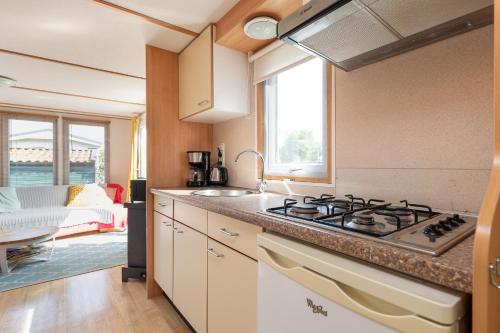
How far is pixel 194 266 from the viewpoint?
148cm

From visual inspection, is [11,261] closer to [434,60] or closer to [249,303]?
[249,303]

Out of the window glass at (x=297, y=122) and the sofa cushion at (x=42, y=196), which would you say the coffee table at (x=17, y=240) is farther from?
the window glass at (x=297, y=122)

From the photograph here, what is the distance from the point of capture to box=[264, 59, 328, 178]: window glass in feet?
5.27

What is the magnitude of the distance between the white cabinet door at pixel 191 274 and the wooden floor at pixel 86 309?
250 millimetres

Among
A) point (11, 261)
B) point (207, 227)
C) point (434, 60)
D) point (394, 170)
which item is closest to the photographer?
point (434, 60)

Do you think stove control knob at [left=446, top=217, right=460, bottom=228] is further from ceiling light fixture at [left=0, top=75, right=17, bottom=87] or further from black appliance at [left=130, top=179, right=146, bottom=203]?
ceiling light fixture at [left=0, top=75, right=17, bottom=87]

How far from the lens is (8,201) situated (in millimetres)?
3748

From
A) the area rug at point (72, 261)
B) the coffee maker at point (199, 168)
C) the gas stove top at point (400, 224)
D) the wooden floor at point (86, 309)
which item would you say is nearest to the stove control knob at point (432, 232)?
the gas stove top at point (400, 224)

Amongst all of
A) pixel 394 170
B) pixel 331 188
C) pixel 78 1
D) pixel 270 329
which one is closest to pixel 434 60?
pixel 394 170

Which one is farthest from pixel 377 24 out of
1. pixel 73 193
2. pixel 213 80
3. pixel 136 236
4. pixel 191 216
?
pixel 73 193

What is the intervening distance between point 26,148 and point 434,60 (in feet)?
19.2

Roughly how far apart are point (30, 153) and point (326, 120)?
5306 mm

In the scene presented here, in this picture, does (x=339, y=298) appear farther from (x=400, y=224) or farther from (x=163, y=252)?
(x=163, y=252)

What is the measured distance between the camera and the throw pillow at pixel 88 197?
13.9 feet
